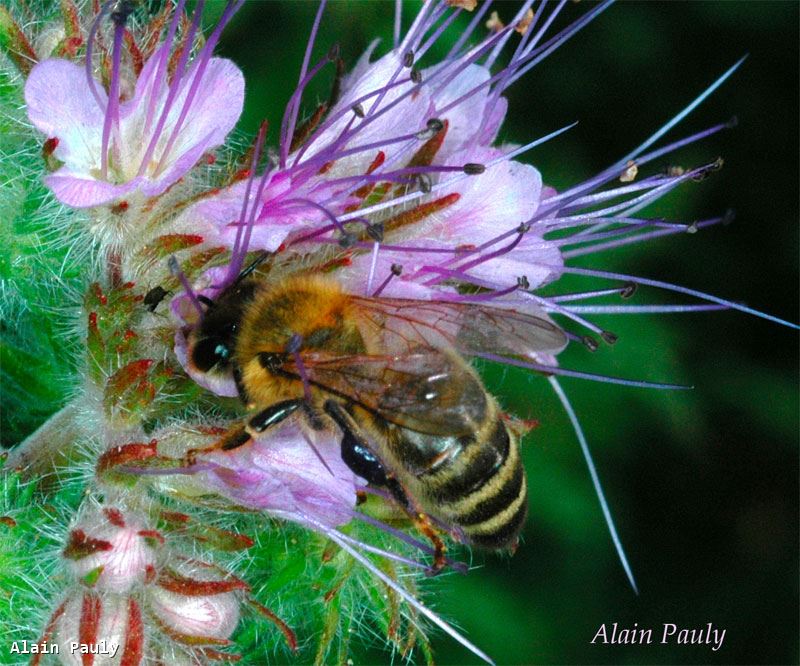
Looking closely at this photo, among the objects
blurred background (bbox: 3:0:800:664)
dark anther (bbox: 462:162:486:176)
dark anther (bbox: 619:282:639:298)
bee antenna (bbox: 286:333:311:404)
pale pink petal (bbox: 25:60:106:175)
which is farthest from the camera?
blurred background (bbox: 3:0:800:664)

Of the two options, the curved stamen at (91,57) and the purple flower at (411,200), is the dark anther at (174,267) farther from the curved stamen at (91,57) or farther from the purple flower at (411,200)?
the curved stamen at (91,57)

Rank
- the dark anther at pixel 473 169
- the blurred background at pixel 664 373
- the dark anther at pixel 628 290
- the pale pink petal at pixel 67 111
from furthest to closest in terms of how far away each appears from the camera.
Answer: the blurred background at pixel 664 373
the dark anther at pixel 628 290
the dark anther at pixel 473 169
the pale pink petal at pixel 67 111

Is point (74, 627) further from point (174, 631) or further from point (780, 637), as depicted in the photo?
point (780, 637)

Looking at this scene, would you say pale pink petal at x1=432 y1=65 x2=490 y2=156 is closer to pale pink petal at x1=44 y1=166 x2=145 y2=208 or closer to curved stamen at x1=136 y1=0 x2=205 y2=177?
curved stamen at x1=136 y1=0 x2=205 y2=177

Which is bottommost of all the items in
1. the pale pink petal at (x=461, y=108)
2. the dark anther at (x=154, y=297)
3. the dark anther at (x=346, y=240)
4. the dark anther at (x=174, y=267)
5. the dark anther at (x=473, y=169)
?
the dark anther at (x=154, y=297)

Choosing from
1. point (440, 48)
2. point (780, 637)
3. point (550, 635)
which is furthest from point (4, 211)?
point (780, 637)

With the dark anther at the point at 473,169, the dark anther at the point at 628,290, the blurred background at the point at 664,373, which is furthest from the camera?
the blurred background at the point at 664,373

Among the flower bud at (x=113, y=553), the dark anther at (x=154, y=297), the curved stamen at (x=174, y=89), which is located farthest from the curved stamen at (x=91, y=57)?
the flower bud at (x=113, y=553)

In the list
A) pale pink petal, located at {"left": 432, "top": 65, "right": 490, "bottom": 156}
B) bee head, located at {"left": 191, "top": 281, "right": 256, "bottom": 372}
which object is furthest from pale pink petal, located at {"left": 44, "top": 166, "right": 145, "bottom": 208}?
pale pink petal, located at {"left": 432, "top": 65, "right": 490, "bottom": 156}
